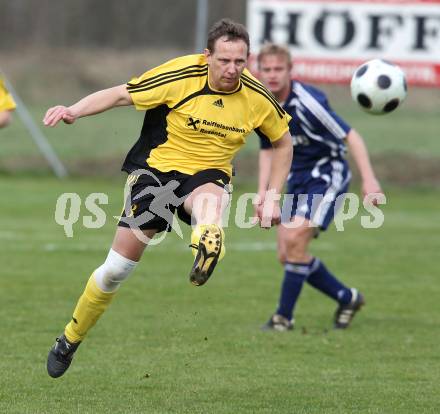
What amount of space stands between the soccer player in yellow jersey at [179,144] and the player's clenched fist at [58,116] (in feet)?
0.85

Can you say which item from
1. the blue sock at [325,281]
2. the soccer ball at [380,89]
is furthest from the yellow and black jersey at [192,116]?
the blue sock at [325,281]

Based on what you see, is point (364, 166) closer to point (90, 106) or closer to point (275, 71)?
point (275, 71)

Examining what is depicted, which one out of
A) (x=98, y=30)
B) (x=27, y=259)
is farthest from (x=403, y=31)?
(x=98, y=30)

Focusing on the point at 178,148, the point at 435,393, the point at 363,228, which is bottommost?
the point at 363,228

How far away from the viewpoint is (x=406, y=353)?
6965 millimetres

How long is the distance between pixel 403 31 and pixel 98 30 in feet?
51.7

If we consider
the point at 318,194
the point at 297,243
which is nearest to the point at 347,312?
the point at 297,243

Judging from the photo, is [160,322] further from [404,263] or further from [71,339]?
[404,263]

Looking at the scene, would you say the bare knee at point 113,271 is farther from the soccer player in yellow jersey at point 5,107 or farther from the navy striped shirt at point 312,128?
the navy striped shirt at point 312,128

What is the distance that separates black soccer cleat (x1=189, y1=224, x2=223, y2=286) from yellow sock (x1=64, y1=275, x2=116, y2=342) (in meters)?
0.82

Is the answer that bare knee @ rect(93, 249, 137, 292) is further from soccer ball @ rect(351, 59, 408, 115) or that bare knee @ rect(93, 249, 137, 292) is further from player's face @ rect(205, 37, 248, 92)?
soccer ball @ rect(351, 59, 408, 115)

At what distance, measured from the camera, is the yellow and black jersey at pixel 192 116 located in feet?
19.0

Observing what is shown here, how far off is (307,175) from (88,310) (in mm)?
2605

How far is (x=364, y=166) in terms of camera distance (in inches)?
291
